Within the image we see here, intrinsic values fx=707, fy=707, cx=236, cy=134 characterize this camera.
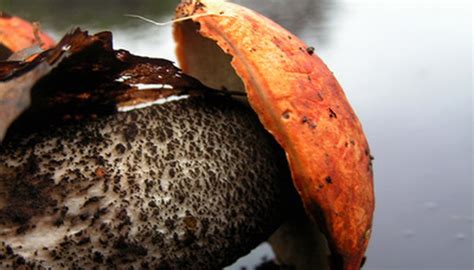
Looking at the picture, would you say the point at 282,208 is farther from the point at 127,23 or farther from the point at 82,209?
the point at 127,23

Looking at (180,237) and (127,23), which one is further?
(127,23)

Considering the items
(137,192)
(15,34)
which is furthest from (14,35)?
(137,192)

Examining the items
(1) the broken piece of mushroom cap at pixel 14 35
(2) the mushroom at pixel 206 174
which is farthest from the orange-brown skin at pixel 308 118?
(1) the broken piece of mushroom cap at pixel 14 35

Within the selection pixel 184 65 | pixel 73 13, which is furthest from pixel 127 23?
pixel 184 65

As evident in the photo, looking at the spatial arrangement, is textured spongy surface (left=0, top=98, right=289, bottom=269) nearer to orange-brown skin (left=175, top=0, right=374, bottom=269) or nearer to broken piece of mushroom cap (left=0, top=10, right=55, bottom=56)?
orange-brown skin (left=175, top=0, right=374, bottom=269)

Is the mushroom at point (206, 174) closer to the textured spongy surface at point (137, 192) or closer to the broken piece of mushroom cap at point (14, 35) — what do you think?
the textured spongy surface at point (137, 192)

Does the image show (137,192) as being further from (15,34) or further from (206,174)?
(15,34)

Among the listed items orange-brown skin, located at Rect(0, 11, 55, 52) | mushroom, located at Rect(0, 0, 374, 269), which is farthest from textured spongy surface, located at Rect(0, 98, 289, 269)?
orange-brown skin, located at Rect(0, 11, 55, 52)
